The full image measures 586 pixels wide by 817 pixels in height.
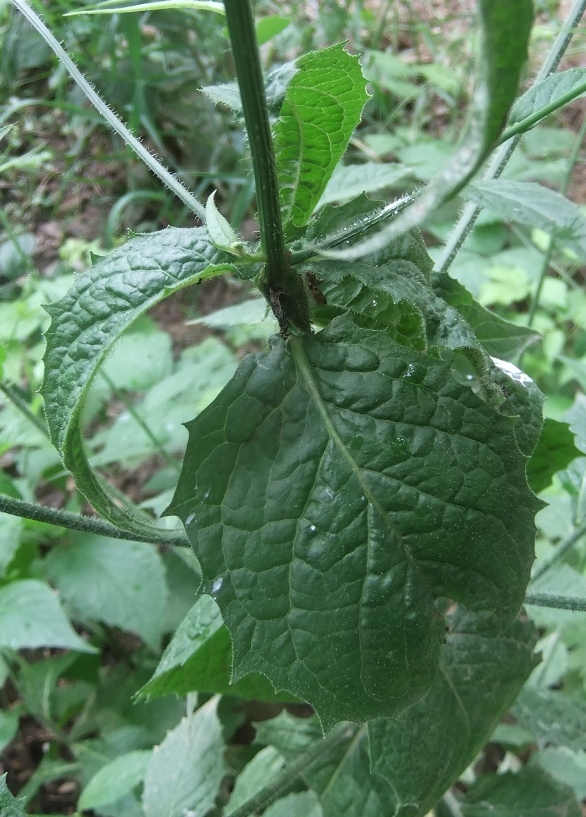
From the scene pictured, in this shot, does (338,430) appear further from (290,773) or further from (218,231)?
(290,773)

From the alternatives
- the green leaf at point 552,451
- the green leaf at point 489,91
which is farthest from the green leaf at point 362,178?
the green leaf at point 489,91

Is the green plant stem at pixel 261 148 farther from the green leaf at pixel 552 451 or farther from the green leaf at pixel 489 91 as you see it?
the green leaf at pixel 552 451

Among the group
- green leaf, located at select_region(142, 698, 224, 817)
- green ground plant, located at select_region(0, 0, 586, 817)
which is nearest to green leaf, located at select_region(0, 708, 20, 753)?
green leaf, located at select_region(142, 698, 224, 817)

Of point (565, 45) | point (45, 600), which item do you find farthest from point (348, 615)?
point (45, 600)

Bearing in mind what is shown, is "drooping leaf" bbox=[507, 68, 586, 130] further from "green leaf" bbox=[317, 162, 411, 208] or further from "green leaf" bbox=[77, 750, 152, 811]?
"green leaf" bbox=[77, 750, 152, 811]

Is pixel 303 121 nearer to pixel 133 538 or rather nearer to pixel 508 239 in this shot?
pixel 133 538

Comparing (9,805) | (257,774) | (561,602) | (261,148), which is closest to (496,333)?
(561,602)
